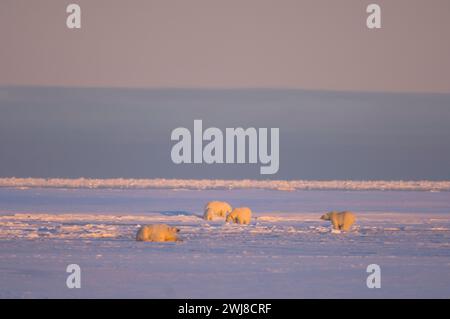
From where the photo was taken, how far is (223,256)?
18.4 meters

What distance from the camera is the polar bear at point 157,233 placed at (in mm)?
20422

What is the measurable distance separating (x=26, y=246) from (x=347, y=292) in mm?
6758

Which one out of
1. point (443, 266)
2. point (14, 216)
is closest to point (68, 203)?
point (14, 216)

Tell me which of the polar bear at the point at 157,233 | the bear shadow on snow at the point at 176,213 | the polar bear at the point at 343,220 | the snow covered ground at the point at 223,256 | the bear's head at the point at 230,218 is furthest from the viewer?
the bear shadow on snow at the point at 176,213

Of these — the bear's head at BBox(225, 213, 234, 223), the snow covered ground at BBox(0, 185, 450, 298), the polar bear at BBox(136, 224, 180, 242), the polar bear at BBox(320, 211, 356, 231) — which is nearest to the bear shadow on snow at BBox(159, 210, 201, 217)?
the snow covered ground at BBox(0, 185, 450, 298)

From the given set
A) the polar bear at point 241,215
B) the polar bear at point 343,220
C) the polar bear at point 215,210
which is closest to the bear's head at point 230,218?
the polar bear at point 241,215

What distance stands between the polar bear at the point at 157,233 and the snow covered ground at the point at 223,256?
213 millimetres

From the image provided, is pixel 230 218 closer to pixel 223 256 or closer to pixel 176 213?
pixel 176 213

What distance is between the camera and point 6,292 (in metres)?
14.5

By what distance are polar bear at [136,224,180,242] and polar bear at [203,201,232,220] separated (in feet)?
18.3

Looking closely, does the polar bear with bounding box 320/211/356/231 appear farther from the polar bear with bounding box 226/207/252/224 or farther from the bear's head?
the bear's head

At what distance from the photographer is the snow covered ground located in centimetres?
1513

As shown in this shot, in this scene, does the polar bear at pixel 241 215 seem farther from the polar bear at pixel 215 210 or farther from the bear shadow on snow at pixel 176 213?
the bear shadow on snow at pixel 176 213
